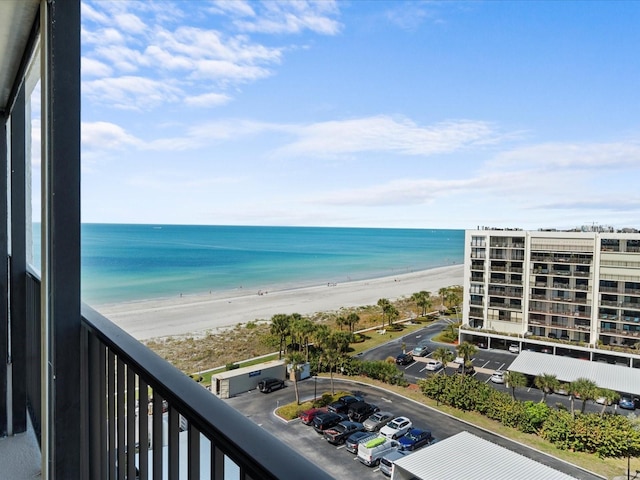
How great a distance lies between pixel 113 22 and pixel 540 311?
2.95m

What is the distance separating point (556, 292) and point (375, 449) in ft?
1.82

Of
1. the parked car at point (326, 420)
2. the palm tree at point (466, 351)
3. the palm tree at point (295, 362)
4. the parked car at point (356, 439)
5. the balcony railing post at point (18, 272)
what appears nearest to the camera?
the parked car at point (356, 439)

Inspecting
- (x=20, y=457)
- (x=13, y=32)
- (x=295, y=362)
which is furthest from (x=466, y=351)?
(x=20, y=457)

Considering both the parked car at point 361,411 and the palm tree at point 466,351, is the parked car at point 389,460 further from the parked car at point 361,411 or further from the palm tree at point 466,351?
the palm tree at point 466,351

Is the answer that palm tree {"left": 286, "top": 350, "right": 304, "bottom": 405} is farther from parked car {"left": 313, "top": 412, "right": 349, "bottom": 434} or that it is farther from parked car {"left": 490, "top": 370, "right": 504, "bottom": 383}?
parked car {"left": 490, "top": 370, "right": 504, "bottom": 383}

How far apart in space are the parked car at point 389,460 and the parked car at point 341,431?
0.36ft

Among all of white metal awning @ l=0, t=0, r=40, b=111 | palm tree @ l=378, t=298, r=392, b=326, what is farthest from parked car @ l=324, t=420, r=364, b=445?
white metal awning @ l=0, t=0, r=40, b=111

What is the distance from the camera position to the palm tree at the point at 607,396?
0.92 m

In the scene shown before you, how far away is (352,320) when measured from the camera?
1.48 metres

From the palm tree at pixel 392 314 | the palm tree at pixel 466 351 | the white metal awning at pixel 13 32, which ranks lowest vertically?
the palm tree at pixel 466 351

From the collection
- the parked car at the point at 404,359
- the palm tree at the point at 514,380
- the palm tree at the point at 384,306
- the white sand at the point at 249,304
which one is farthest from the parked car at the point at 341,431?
the white sand at the point at 249,304

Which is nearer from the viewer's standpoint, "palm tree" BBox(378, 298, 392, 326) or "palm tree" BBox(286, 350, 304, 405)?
"palm tree" BBox(286, 350, 304, 405)

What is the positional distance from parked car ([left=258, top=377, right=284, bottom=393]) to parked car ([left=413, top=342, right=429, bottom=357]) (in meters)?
0.39

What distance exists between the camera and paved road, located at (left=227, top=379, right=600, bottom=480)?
858mm
